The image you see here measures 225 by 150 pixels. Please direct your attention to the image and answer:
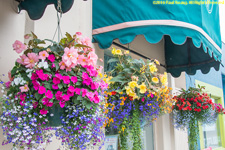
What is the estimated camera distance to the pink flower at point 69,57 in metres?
1.55

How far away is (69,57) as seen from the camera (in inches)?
61.8

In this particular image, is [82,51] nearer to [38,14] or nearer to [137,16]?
[38,14]

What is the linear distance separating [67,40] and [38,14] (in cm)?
55

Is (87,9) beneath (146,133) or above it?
above

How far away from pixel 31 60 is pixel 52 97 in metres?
0.28

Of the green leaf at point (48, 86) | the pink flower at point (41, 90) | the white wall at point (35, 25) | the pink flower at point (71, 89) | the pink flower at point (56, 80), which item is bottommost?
the pink flower at point (41, 90)

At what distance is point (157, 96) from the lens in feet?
8.79

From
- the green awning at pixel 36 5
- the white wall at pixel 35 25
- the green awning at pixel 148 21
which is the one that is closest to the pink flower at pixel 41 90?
the white wall at pixel 35 25

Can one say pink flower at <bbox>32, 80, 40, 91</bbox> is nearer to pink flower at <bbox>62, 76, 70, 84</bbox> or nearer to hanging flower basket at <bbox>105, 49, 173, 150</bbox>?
pink flower at <bbox>62, 76, 70, 84</bbox>

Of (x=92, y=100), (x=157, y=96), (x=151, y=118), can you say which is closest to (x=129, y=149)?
(x=151, y=118)

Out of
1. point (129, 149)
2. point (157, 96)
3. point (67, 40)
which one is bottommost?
point (129, 149)

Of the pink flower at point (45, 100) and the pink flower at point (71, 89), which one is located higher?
the pink flower at point (71, 89)

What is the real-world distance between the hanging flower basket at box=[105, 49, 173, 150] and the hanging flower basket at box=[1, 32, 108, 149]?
2.77 feet

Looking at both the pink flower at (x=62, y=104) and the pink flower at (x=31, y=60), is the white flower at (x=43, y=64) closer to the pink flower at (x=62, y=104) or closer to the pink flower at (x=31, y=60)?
the pink flower at (x=31, y=60)
